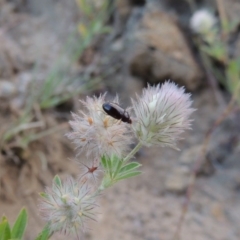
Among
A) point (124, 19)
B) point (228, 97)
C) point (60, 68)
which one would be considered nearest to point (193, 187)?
point (228, 97)

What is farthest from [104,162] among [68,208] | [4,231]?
[4,231]

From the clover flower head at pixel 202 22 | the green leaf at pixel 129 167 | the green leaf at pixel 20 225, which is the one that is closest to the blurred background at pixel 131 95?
the clover flower head at pixel 202 22

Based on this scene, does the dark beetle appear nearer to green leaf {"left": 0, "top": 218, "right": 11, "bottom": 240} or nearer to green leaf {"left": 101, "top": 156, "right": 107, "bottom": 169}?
green leaf {"left": 101, "top": 156, "right": 107, "bottom": 169}

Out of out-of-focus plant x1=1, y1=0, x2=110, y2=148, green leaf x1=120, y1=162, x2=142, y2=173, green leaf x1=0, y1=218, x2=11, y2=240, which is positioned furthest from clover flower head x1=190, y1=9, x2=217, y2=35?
green leaf x1=0, y1=218, x2=11, y2=240

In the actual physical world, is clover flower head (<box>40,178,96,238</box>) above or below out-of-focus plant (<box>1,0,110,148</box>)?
below

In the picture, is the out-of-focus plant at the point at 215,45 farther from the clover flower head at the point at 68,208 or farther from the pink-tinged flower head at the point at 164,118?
the clover flower head at the point at 68,208

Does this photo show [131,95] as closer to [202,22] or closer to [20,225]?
[202,22]

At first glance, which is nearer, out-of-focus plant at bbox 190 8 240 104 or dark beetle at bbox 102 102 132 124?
dark beetle at bbox 102 102 132 124
